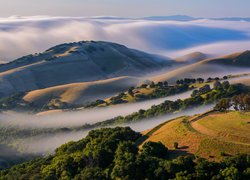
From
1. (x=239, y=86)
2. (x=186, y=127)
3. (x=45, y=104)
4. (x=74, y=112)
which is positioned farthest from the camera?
(x=45, y=104)

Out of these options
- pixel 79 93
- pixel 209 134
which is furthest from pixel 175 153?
pixel 79 93

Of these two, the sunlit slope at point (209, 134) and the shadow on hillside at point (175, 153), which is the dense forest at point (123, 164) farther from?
the sunlit slope at point (209, 134)

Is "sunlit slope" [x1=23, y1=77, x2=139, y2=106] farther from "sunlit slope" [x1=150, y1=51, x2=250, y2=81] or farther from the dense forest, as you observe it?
Answer: the dense forest

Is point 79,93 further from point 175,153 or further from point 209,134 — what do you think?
point 175,153

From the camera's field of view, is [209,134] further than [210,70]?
No

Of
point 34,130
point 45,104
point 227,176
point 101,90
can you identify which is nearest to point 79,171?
point 227,176

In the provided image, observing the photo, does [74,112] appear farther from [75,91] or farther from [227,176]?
[227,176]

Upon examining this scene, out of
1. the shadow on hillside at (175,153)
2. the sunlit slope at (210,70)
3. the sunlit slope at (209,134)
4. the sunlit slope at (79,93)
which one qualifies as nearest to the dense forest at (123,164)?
the shadow on hillside at (175,153)
